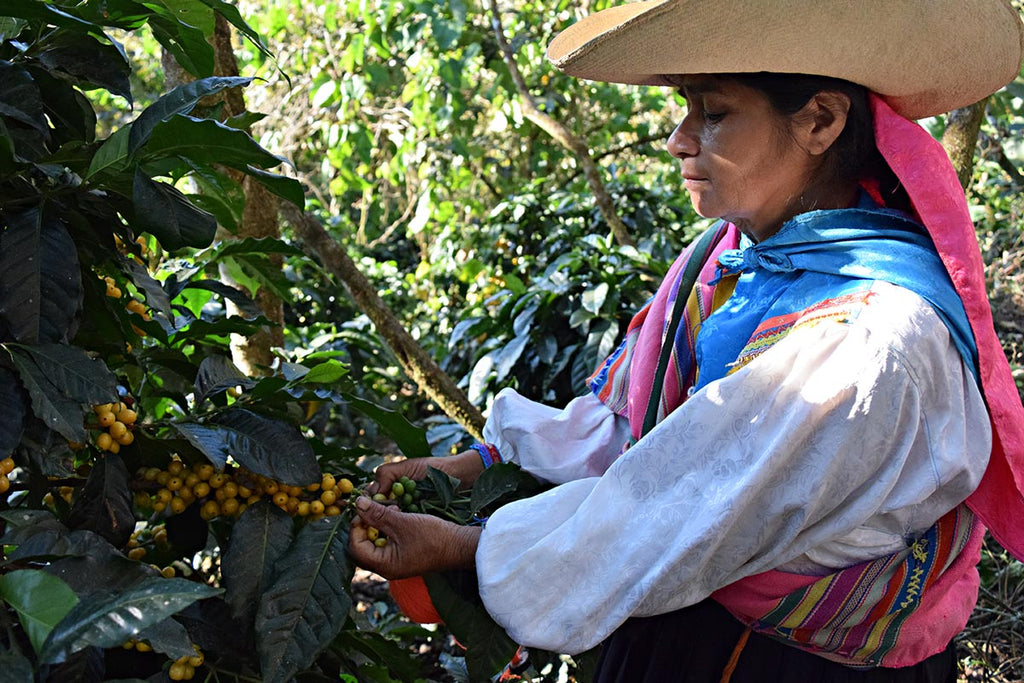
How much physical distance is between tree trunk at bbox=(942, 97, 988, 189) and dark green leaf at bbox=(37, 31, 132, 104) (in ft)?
6.95

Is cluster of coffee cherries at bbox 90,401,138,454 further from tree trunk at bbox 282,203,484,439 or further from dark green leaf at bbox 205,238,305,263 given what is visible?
tree trunk at bbox 282,203,484,439

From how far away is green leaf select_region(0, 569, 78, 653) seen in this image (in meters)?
0.94

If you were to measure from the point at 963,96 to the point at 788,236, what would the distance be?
0.37 meters

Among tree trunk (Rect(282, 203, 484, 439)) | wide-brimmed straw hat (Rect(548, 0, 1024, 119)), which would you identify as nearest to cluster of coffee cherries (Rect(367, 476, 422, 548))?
wide-brimmed straw hat (Rect(548, 0, 1024, 119))

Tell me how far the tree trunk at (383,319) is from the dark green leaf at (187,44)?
2.28ft

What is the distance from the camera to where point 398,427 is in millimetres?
1551

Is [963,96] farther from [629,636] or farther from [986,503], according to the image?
[629,636]

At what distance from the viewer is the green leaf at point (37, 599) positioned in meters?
0.94

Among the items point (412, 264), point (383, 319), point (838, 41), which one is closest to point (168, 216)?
point (838, 41)

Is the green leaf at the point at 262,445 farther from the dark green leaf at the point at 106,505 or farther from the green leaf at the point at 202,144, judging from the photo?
the green leaf at the point at 202,144

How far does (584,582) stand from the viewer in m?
1.21

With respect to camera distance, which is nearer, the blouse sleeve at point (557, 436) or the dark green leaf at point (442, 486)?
the dark green leaf at point (442, 486)

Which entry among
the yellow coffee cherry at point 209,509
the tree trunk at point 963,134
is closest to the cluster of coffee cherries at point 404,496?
the yellow coffee cherry at point 209,509

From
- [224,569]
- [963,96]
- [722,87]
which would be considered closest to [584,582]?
[224,569]
